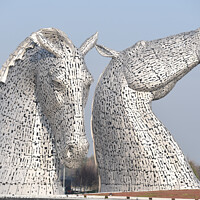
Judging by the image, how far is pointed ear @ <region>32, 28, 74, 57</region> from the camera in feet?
14.9

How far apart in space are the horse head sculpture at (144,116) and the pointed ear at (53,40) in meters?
7.03

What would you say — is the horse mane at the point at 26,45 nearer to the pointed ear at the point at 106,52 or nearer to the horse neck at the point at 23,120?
the horse neck at the point at 23,120

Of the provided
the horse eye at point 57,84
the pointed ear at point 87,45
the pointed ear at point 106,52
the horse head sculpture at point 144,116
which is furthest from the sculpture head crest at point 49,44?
the pointed ear at point 106,52

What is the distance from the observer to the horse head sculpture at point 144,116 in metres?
11.5

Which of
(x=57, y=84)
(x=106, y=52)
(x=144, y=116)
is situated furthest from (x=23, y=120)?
(x=106, y=52)

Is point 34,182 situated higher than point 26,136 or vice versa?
point 26,136

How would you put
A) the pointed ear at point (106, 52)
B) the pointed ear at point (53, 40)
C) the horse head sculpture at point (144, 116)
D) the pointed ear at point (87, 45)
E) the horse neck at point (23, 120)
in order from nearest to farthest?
the pointed ear at point (53, 40), the horse neck at point (23, 120), the pointed ear at point (87, 45), the horse head sculpture at point (144, 116), the pointed ear at point (106, 52)

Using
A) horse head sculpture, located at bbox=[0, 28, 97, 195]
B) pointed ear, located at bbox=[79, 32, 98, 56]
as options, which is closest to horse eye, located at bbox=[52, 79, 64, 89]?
horse head sculpture, located at bbox=[0, 28, 97, 195]

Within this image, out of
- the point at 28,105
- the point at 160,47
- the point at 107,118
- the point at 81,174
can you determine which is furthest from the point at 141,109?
the point at 81,174

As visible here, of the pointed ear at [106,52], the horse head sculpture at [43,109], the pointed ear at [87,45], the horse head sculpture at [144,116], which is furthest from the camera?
the pointed ear at [106,52]

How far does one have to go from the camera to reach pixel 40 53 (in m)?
4.85

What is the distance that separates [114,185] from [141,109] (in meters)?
2.68

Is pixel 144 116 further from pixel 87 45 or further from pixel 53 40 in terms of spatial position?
pixel 53 40

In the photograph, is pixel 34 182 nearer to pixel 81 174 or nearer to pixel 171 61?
pixel 171 61
